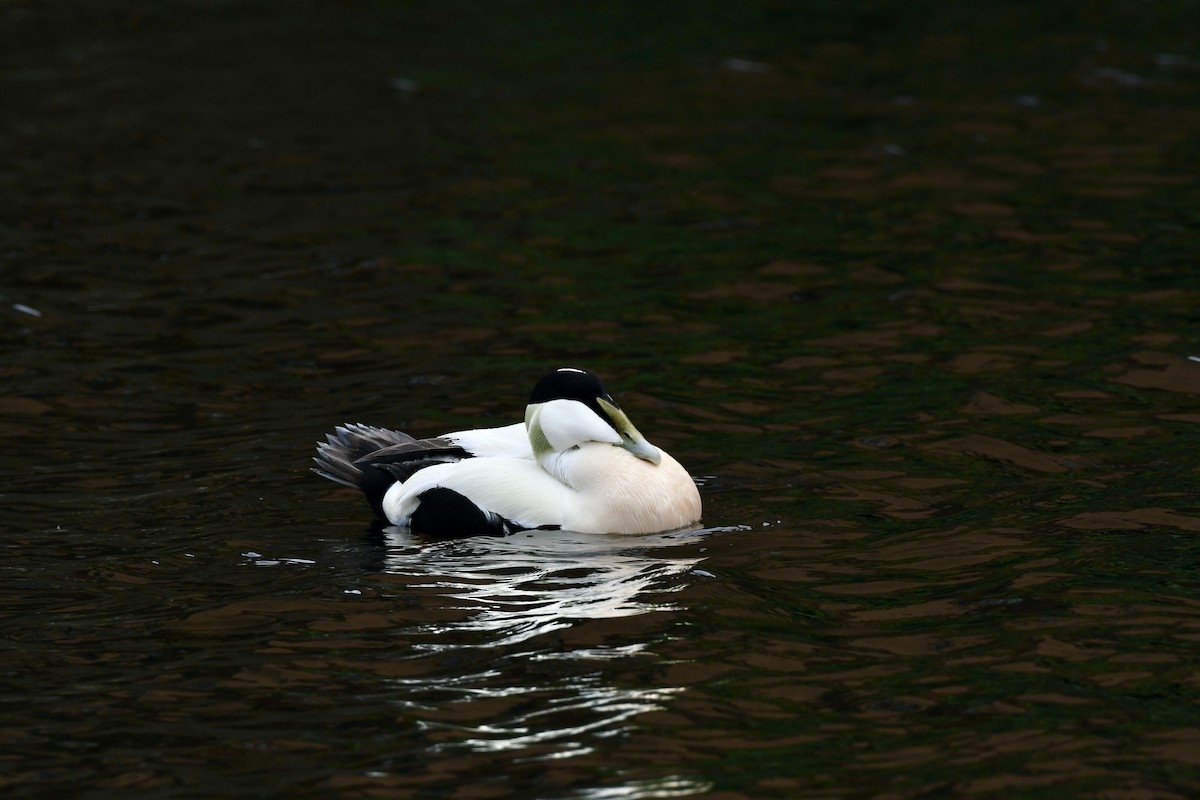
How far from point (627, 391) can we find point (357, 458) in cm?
231

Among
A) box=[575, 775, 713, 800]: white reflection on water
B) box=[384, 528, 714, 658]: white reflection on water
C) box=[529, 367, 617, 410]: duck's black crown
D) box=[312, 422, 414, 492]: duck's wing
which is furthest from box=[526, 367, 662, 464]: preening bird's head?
box=[575, 775, 713, 800]: white reflection on water

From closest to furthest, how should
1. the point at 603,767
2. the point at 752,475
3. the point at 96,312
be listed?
the point at 603,767 → the point at 752,475 → the point at 96,312

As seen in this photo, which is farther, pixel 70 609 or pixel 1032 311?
pixel 1032 311

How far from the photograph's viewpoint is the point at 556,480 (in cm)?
803

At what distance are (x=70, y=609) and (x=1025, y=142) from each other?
10.9 meters

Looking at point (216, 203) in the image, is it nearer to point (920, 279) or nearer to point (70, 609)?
point (920, 279)

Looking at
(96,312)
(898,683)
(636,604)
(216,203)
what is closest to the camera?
(898,683)

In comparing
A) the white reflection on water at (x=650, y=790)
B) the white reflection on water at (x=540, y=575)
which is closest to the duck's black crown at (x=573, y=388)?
the white reflection on water at (x=540, y=575)

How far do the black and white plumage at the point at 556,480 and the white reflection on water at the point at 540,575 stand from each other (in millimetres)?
81

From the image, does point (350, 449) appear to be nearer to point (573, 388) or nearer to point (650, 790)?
point (573, 388)

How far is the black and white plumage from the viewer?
7852mm

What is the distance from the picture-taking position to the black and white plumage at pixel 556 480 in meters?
7.85

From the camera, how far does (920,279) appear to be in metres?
12.1

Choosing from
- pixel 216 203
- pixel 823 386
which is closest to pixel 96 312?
pixel 216 203
